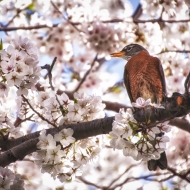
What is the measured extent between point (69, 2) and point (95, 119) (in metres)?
3.13

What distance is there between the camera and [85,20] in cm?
538

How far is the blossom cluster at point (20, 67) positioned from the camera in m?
2.41

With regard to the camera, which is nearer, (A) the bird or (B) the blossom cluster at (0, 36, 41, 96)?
(B) the blossom cluster at (0, 36, 41, 96)

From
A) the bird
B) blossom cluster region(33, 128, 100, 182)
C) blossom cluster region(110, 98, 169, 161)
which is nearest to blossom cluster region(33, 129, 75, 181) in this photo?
blossom cluster region(33, 128, 100, 182)

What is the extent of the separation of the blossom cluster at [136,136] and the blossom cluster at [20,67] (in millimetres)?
570

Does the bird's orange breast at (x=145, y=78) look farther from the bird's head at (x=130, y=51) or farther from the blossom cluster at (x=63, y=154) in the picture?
the blossom cluster at (x=63, y=154)

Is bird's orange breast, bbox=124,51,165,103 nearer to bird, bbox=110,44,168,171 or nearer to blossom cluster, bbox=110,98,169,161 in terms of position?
bird, bbox=110,44,168,171

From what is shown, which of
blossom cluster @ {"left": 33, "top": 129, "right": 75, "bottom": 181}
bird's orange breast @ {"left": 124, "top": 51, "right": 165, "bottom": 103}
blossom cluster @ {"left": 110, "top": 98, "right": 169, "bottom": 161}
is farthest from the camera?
bird's orange breast @ {"left": 124, "top": 51, "right": 165, "bottom": 103}

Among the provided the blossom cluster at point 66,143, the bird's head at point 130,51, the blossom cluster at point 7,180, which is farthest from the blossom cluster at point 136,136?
the bird's head at point 130,51

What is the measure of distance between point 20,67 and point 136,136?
78 centimetres

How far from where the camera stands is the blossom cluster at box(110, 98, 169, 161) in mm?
2402

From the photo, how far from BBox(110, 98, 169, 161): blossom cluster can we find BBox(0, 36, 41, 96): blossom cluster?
1.87ft

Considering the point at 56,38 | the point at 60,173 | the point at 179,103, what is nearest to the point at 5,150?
the point at 60,173

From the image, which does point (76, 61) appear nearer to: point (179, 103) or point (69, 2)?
point (69, 2)
